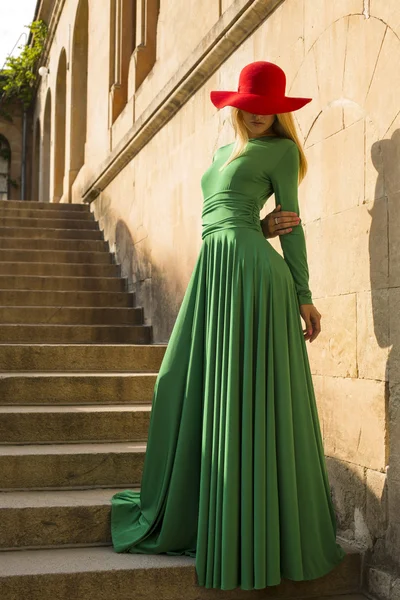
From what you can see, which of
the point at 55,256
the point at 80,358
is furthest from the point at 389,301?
the point at 55,256

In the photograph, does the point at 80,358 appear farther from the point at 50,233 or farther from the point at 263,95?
the point at 50,233

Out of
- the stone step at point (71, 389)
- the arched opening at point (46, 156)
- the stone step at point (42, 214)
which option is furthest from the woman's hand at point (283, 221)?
the arched opening at point (46, 156)

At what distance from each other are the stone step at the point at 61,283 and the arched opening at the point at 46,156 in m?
11.3

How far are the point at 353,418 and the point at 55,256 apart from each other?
609 cm

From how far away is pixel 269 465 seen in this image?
2.96m

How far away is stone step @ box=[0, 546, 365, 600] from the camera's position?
3057 mm

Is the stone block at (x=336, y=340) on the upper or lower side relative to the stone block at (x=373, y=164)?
lower

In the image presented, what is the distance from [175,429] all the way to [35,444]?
1.41 metres

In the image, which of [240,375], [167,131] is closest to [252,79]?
[240,375]

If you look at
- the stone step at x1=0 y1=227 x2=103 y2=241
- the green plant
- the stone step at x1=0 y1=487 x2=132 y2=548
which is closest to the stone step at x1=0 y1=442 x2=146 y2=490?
the stone step at x1=0 y1=487 x2=132 y2=548

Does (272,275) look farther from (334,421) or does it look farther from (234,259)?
(334,421)

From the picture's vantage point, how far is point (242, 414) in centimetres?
299

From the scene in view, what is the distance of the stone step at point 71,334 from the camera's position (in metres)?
6.62

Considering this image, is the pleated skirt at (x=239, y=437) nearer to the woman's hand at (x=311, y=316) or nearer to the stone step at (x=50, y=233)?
the woman's hand at (x=311, y=316)
